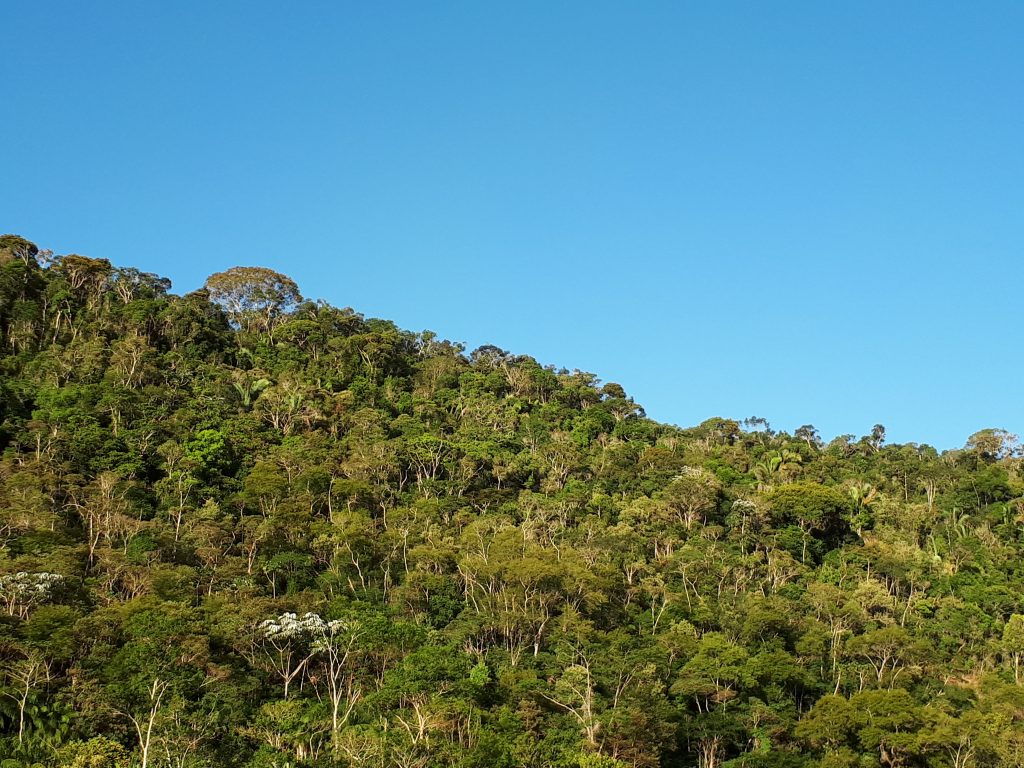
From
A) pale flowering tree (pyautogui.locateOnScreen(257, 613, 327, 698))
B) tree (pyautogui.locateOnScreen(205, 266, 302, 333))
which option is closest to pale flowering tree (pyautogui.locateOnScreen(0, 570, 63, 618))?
pale flowering tree (pyautogui.locateOnScreen(257, 613, 327, 698))

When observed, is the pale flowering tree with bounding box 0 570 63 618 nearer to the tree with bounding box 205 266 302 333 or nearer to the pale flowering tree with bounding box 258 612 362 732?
the pale flowering tree with bounding box 258 612 362 732

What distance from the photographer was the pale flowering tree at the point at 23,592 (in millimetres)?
39500

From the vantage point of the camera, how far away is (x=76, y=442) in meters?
56.9

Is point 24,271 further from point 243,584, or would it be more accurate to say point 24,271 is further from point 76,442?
point 243,584

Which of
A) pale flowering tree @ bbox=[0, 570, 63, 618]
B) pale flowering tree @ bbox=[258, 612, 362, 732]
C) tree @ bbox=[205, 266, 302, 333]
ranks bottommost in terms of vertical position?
pale flowering tree @ bbox=[258, 612, 362, 732]

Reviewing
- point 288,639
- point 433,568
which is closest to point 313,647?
point 288,639

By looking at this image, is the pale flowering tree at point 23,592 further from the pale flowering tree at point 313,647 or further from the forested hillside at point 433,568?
the pale flowering tree at point 313,647

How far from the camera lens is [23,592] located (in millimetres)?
39531

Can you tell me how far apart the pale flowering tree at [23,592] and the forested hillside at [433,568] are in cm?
13

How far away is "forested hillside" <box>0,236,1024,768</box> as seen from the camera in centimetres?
3825

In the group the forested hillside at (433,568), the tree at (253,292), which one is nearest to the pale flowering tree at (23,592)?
the forested hillside at (433,568)

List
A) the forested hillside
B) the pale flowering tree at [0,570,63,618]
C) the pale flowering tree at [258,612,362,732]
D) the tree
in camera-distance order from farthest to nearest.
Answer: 1. the tree
2. the pale flowering tree at [258,612,362,732]
3. the pale flowering tree at [0,570,63,618]
4. the forested hillside

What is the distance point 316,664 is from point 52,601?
11113 millimetres

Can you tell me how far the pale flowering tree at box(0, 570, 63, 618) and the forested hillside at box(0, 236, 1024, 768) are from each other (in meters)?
0.13
